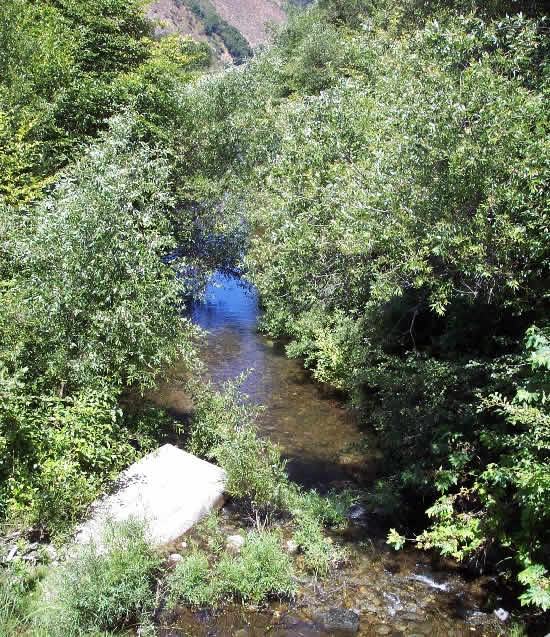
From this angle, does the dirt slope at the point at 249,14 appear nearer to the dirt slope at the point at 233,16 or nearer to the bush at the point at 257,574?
the dirt slope at the point at 233,16

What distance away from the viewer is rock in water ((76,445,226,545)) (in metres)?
7.92

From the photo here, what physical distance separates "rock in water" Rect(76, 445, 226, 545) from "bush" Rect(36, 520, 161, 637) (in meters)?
0.59

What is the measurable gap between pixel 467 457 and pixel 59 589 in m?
5.42

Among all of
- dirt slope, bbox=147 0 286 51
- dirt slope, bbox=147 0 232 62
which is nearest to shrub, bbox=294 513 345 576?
dirt slope, bbox=147 0 286 51

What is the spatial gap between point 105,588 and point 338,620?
2845 mm

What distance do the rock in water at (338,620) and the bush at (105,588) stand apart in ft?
6.77

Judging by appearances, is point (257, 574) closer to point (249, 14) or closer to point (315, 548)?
point (315, 548)

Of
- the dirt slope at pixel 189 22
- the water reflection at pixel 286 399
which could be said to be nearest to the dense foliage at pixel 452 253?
the water reflection at pixel 286 399

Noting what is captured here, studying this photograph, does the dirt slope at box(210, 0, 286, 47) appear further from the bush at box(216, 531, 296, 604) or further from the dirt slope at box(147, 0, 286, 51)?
the bush at box(216, 531, 296, 604)

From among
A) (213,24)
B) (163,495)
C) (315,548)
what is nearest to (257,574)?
(315,548)

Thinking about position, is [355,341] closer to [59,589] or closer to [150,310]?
[150,310]

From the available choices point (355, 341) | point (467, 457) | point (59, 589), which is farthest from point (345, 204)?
point (59, 589)

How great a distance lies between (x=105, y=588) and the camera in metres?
6.14

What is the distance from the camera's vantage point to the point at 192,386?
10.8 metres
